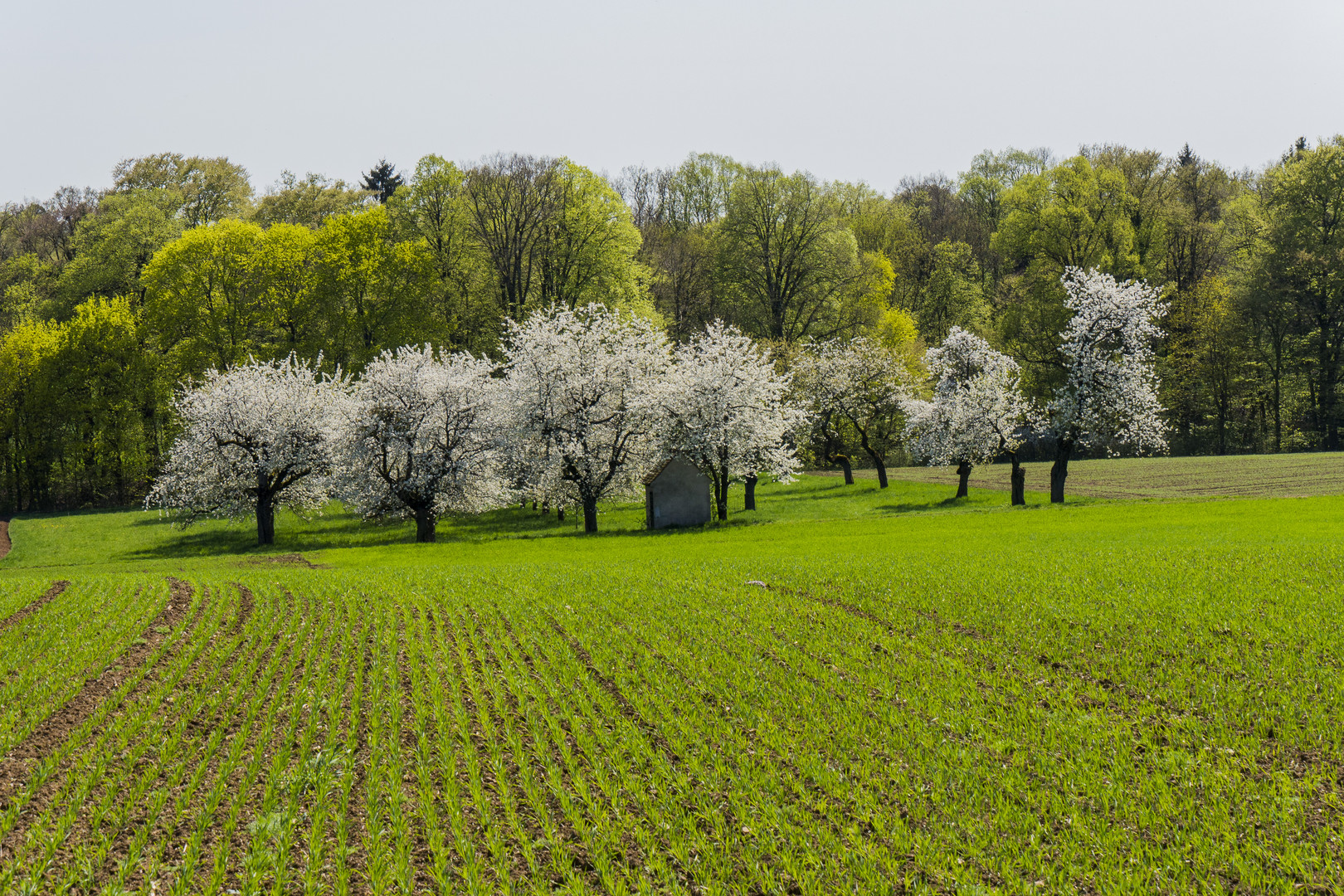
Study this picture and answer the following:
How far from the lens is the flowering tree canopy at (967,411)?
50531mm

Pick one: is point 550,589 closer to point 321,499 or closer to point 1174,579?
point 1174,579

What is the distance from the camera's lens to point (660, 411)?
4178 cm

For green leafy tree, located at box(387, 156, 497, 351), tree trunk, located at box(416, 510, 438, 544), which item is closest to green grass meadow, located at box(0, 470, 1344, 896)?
tree trunk, located at box(416, 510, 438, 544)

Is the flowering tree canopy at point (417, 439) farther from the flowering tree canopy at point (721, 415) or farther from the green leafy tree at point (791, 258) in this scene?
the green leafy tree at point (791, 258)

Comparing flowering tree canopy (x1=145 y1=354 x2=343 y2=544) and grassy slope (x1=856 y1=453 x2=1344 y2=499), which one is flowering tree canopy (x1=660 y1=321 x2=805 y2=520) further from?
grassy slope (x1=856 y1=453 x2=1344 y2=499)

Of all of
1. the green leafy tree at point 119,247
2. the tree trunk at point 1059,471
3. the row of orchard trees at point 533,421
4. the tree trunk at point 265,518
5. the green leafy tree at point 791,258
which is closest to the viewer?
the row of orchard trees at point 533,421

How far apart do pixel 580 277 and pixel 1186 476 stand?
44457 mm

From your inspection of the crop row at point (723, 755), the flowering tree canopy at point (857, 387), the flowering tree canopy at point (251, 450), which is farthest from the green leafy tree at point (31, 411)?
the crop row at point (723, 755)

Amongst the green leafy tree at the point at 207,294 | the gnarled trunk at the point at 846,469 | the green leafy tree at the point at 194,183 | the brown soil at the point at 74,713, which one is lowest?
the brown soil at the point at 74,713

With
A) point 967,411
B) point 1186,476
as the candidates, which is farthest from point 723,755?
point 1186,476

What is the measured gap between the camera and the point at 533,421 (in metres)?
41.1

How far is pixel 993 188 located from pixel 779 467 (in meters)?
62.0

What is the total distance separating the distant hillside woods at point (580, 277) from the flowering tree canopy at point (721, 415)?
18.2 meters

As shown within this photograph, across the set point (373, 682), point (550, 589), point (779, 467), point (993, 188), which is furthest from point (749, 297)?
point (373, 682)
